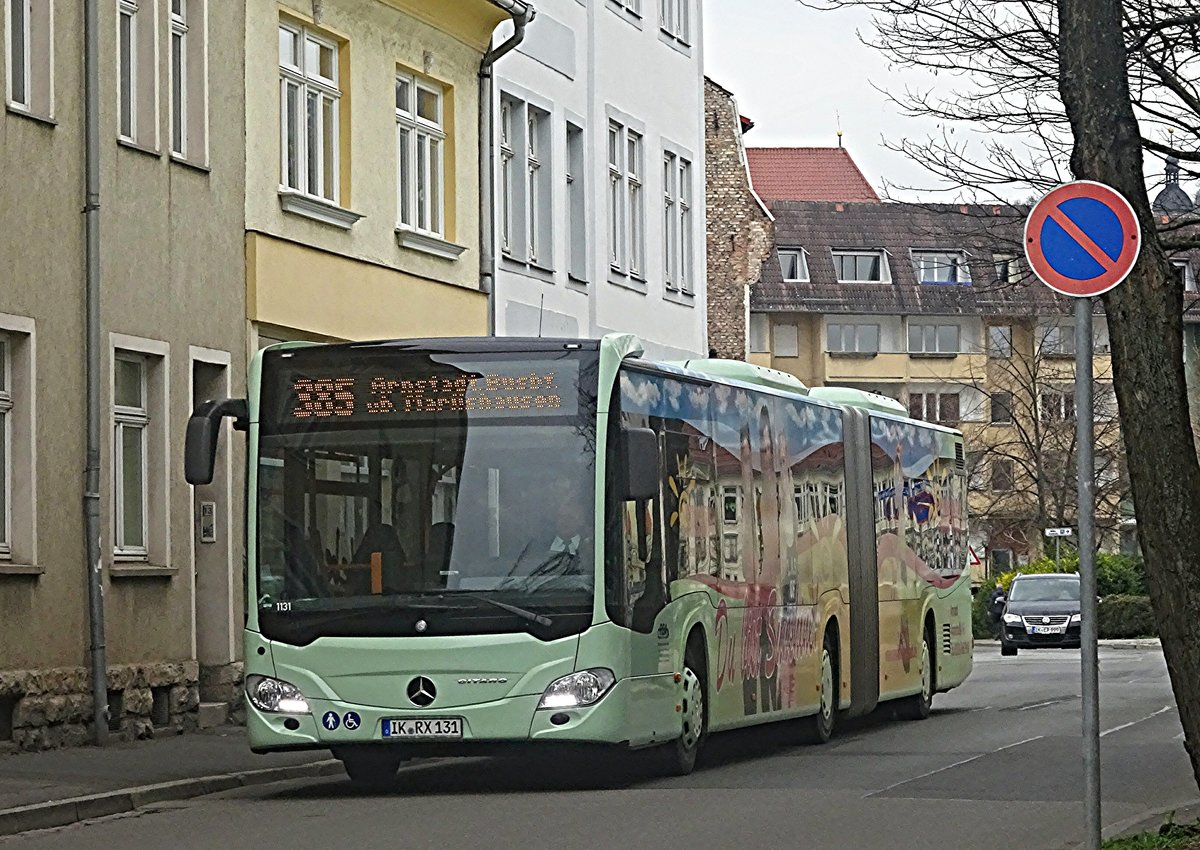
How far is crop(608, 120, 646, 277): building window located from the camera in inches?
1416

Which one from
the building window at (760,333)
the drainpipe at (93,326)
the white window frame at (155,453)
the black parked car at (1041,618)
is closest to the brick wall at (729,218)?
the black parked car at (1041,618)

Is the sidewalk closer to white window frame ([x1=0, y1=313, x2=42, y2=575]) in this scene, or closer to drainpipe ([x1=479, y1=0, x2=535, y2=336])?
white window frame ([x1=0, y1=313, x2=42, y2=575])

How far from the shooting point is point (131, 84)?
2233 cm

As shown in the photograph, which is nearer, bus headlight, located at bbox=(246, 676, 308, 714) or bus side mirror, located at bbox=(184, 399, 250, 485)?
bus side mirror, located at bbox=(184, 399, 250, 485)

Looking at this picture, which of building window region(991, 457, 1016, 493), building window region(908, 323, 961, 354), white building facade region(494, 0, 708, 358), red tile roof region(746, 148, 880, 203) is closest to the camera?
white building facade region(494, 0, 708, 358)

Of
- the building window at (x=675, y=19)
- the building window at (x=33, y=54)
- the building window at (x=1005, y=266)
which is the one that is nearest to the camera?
the building window at (x=33, y=54)

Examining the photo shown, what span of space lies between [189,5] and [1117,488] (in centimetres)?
6419

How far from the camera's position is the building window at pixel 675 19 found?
39.1 meters

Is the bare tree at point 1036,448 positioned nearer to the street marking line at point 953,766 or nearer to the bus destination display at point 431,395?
the street marking line at point 953,766

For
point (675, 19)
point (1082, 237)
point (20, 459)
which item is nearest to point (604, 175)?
point (675, 19)

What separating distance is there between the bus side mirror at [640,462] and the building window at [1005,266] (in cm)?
562

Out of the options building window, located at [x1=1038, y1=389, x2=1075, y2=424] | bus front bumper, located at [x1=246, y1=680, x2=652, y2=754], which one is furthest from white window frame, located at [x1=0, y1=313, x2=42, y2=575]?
building window, located at [x1=1038, y1=389, x2=1075, y2=424]

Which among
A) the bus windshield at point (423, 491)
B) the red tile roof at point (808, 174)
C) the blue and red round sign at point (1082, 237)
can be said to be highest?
the red tile roof at point (808, 174)

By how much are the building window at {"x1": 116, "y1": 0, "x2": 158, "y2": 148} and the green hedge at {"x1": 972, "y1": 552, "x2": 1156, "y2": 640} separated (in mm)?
39036
